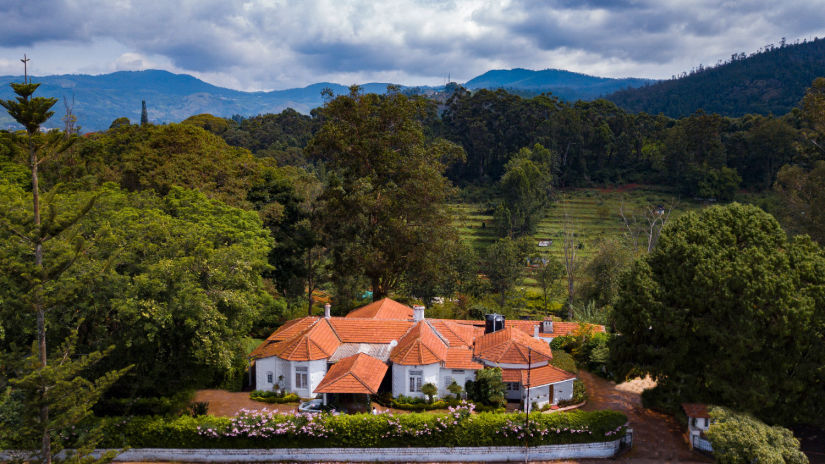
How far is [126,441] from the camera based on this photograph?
1761 centimetres

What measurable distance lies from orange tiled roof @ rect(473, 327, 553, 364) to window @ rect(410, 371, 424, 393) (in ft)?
8.45

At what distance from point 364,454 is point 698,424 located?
11.3 metres

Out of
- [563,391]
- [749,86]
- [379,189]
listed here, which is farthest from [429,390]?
[749,86]

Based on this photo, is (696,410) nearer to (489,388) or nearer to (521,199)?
(489,388)

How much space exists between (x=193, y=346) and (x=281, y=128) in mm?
85939

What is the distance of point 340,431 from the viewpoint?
17.7m

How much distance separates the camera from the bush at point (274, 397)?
2097cm

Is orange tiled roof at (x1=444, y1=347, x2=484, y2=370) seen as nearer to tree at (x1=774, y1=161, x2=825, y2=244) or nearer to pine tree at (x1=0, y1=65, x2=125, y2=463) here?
pine tree at (x1=0, y1=65, x2=125, y2=463)

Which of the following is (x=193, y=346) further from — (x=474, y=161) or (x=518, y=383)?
(x=474, y=161)

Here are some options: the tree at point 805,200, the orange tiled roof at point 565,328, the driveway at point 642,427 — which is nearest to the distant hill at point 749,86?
the tree at point 805,200

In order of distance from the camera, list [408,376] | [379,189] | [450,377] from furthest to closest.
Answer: [379,189]
[450,377]
[408,376]

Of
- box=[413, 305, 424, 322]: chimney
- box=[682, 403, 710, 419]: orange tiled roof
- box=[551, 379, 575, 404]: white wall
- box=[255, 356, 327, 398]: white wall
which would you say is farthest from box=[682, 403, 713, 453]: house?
box=[255, 356, 327, 398]: white wall

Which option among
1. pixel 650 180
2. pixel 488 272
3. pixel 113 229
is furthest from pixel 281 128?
pixel 113 229

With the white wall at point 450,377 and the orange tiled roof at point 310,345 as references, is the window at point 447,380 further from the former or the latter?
the orange tiled roof at point 310,345
